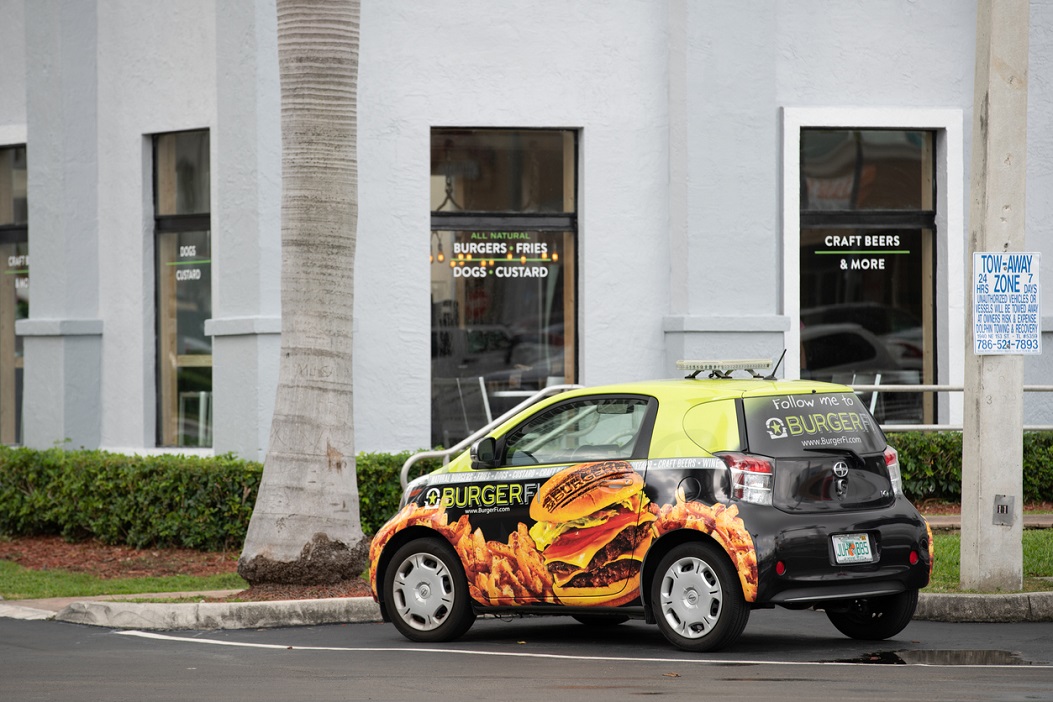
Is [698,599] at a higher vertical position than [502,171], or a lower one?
lower

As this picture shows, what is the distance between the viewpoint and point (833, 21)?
16609 mm

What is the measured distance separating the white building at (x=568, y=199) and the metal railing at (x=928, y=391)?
500mm

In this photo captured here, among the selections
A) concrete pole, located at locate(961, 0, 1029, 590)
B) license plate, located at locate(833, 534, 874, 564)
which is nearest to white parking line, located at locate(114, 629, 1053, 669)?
license plate, located at locate(833, 534, 874, 564)

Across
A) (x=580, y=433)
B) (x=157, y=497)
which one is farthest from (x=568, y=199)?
(x=580, y=433)

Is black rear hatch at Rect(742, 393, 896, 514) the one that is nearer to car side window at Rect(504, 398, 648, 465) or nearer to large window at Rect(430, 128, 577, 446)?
car side window at Rect(504, 398, 648, 465)

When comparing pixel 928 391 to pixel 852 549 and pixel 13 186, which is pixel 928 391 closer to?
pixel 852 549

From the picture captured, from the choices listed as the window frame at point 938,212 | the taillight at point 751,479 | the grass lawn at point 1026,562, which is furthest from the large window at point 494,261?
the taillight at point 751,479

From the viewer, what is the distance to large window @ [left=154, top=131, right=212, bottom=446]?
17.0 m

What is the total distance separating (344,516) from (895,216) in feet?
25.3

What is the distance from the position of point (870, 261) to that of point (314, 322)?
7.23m

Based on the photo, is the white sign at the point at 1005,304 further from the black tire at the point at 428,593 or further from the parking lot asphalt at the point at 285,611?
the black tire at the point at 428,593

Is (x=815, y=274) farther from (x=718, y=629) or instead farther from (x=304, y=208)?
(x=718, y=629)

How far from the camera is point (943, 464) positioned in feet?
51.5

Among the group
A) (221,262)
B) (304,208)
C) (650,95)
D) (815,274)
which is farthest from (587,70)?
(304,208)
